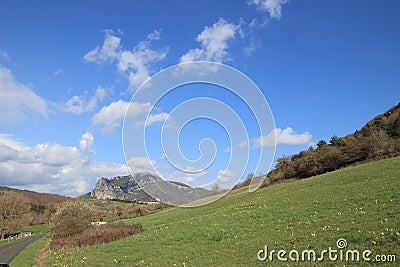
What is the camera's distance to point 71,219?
32906mm

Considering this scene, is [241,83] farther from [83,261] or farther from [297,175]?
[297,175]

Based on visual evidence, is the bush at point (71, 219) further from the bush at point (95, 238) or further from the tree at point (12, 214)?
the tree at point (12, 214)

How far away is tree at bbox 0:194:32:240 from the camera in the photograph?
79.2m

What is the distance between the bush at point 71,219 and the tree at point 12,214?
2236 inches

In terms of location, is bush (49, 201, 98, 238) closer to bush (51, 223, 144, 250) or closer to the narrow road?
bush (51, 223, 144, 250)

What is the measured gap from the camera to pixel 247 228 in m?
19.8

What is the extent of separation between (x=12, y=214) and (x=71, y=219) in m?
61.3

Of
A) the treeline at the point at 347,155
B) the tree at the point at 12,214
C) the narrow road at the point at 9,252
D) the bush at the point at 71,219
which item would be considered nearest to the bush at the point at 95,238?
the bush at the point at 71,219

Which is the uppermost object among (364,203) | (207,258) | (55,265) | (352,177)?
(352,177)

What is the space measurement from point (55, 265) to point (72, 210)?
17.0 m

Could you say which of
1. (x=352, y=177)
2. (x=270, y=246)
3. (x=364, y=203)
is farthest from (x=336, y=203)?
(x=352, y=177)

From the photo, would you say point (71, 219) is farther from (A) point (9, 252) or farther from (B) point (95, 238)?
(A) point (9, 252)

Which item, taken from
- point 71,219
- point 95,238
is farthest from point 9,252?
point 95,238

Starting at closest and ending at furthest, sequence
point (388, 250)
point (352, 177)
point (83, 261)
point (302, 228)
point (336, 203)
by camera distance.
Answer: point (388, 250), point (302, 228), point (83, 261), point (336, 203), point (352, 177)
